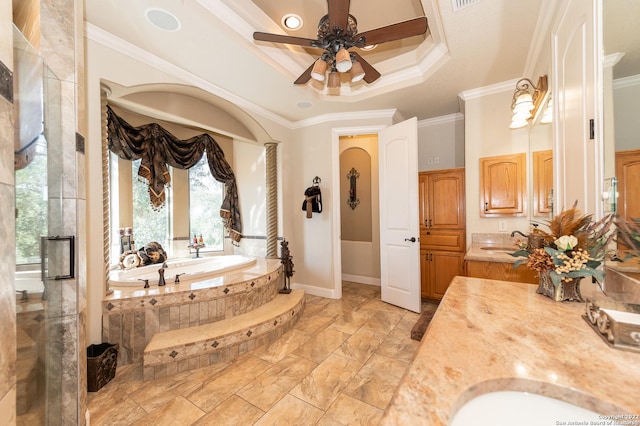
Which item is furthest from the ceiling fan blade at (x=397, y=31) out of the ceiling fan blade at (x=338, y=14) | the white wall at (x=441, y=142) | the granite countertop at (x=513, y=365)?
the white wall at (x=441, y=142)

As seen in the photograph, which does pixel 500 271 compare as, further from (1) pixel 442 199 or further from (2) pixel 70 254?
(2) pixel 70 254

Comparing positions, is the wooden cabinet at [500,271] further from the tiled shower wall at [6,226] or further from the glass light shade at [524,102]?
the tiled shower wall at [6,226]

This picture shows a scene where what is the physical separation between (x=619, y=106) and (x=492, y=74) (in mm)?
1972

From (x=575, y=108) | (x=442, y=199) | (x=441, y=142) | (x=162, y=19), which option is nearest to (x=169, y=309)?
(x=162, y=19)

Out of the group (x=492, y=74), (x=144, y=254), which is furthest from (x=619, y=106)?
(x=144, y=254)

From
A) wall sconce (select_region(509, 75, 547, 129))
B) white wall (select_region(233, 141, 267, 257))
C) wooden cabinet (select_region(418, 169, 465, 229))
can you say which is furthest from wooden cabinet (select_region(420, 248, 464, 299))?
white wall (select_region(233, 141, 267, 257))

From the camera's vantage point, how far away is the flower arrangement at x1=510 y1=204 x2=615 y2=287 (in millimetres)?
1004

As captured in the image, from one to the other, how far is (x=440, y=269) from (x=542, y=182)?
1.56 meters

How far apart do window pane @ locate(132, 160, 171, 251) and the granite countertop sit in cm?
381

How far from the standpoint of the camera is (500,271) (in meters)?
2.01

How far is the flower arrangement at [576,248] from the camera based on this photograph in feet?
3.29

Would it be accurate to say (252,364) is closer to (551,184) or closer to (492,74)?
(551,184)

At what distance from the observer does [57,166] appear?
1282 millimetres

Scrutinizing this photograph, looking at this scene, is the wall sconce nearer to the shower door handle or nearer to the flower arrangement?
the flower arrangement
